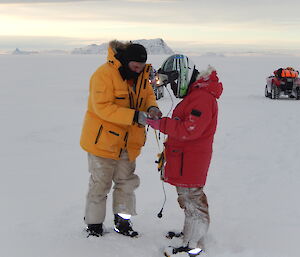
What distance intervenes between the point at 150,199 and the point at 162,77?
1.91 metres

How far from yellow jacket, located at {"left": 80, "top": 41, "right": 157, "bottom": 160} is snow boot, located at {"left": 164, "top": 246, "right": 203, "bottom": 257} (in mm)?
912

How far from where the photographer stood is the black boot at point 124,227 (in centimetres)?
405

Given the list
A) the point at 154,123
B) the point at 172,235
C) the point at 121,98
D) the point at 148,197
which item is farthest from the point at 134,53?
the point at 148,197

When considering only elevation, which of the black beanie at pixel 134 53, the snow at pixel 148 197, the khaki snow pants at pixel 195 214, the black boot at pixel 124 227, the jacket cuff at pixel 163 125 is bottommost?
the snow at pixel 148 197

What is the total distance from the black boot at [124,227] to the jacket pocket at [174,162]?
0.73m

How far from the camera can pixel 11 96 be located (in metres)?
14.9

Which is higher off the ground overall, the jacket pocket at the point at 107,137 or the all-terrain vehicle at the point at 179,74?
the all-terrain vehicle at the point at 179,74

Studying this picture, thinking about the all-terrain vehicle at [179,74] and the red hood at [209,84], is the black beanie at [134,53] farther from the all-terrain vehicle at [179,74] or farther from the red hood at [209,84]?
the red hood at [209,84]

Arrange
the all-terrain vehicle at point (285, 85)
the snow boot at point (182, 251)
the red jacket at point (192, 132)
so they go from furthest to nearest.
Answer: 1. the all-terrain vehicle at point (285, 85)
2. the snow boot at point (182, 251)
3. the red jacket at point (192, 132)

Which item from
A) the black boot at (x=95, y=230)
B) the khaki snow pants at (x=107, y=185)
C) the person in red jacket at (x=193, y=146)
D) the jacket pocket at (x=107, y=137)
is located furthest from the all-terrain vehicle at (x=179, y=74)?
the black boot at (x=95, y=230)

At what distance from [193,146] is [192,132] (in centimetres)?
19

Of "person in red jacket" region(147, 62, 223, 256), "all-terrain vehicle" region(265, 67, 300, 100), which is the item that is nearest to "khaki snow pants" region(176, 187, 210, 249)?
"person in red jacket" region(147, 62, 223, 256)

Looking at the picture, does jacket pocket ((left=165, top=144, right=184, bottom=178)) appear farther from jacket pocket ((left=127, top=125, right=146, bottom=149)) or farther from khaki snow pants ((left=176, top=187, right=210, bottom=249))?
jacket pocket ((left=127, top=125, right=146, bottom=149))

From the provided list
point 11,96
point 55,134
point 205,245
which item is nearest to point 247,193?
point 205,245
